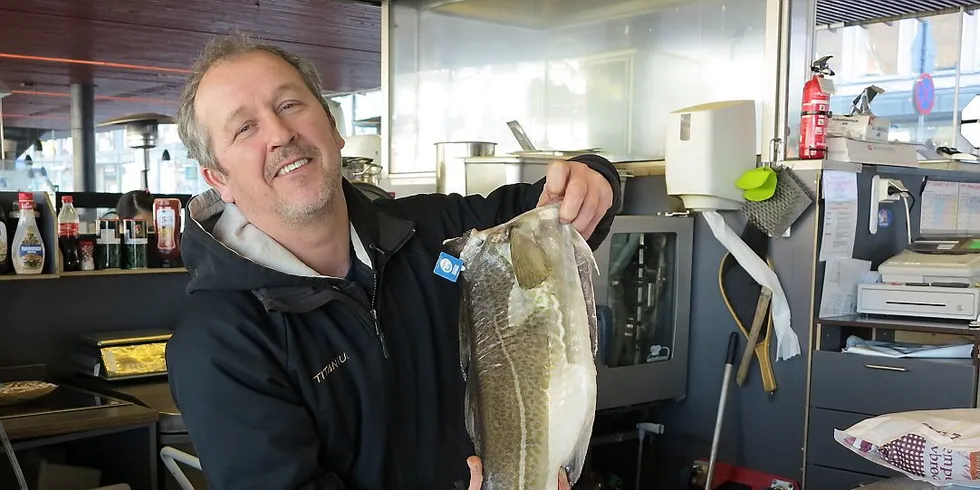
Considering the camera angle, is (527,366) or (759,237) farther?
(759,237)

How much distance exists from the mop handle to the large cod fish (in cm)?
244

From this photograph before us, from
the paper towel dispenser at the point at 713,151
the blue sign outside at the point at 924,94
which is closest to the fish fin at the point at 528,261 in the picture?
the paper towel dispenser at the point at 713,151

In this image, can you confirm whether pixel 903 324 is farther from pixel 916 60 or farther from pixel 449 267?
pixel 916 60

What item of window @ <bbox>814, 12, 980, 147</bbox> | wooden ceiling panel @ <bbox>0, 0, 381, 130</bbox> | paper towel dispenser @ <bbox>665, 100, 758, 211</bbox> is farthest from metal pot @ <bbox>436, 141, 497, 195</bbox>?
window @ <bbox>814, 12, 980, 147</bbox>

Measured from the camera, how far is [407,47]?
5832 millimetres

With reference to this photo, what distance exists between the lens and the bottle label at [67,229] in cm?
347

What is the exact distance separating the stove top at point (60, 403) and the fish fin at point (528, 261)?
2.34 m

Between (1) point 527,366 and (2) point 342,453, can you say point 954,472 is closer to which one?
(1) point 527,366

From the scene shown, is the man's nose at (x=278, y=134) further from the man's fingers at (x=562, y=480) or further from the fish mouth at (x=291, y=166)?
the man's fingers at (x=562, y=480)

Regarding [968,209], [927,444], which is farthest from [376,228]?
[968,209]

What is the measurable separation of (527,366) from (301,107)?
0.62 m

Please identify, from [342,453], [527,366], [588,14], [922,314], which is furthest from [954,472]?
[588,14]

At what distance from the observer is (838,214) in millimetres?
3625

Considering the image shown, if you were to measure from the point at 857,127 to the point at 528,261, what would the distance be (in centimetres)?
276
